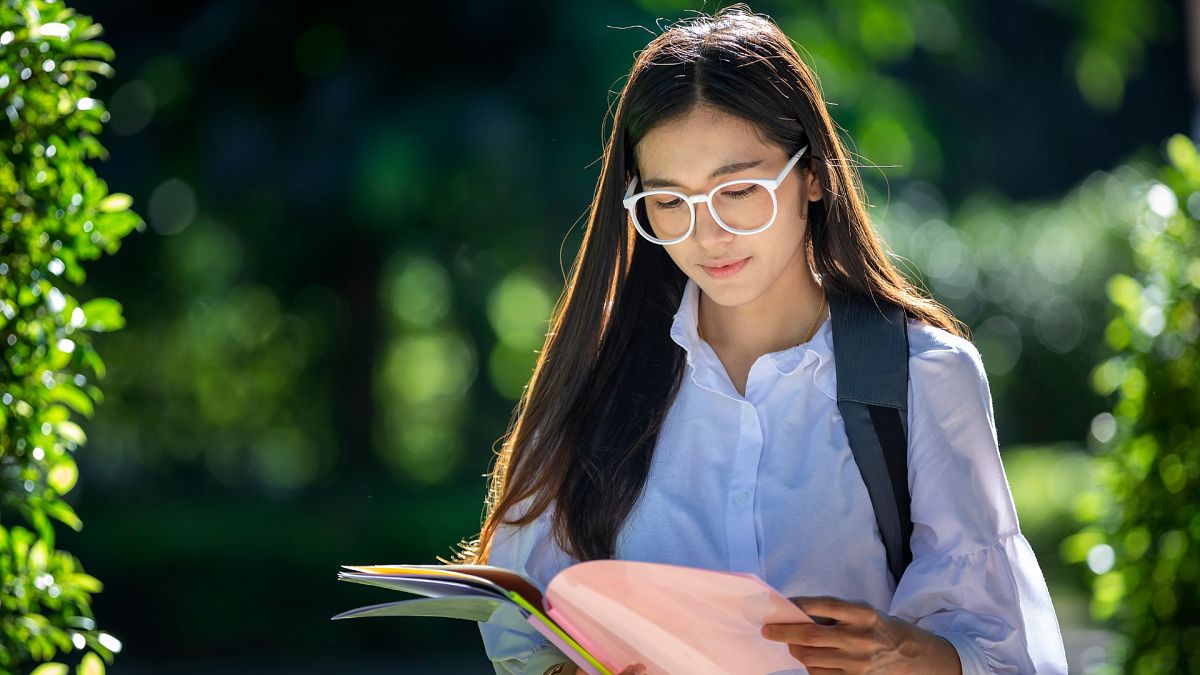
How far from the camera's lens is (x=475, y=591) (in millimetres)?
1776

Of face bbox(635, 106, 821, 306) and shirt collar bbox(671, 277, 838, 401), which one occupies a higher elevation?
face bbox(635, 106, 821, 306)

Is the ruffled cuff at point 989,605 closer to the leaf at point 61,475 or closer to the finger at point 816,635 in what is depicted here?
the finger at point 816,635

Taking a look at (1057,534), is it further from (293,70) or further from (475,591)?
(475,591)

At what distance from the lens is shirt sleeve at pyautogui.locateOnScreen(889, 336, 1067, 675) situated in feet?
6.42

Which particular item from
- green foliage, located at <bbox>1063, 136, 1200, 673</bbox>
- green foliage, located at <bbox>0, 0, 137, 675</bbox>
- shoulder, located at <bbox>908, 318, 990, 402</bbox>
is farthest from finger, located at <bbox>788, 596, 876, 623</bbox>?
green foliage, located at <bbox>1063, 136, 1200, 673</bbox>

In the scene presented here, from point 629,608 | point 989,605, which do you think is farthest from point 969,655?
point 629,608

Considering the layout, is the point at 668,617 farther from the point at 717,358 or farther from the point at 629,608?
the point at 717,358

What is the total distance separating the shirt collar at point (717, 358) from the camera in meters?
2.14

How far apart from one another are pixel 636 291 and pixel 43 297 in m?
1.06

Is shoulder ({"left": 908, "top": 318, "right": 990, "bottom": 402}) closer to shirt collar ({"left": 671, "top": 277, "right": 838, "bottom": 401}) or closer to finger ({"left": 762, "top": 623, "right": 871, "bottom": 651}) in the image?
shirt collar ({"left": 671, "top": 277, "right": 838, "bottom": 401})

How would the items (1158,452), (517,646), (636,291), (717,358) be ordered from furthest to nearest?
(1158,452), (636,291), (717,358), (517,646)

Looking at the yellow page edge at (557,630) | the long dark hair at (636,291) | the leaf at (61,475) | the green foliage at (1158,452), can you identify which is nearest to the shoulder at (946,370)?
the long dark hair at (636,291)

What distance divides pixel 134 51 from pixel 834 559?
600 centimetres

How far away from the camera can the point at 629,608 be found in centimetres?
180
